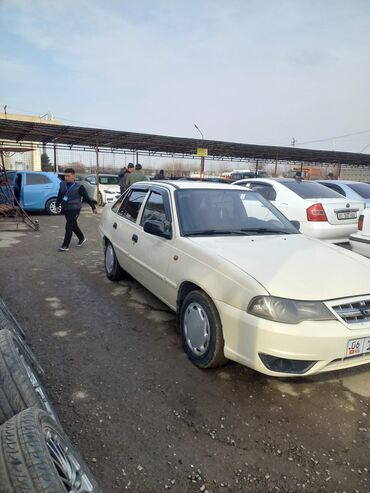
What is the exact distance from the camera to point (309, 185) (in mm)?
6992

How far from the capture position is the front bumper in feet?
7.80

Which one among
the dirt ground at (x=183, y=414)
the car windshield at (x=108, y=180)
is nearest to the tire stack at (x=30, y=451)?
the dirt ground at (x=183, y=414)

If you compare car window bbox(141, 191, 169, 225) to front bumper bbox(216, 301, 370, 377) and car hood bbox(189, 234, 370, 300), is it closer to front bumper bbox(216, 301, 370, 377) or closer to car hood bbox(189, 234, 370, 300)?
car hood bbox(189, 234, 370, 300)

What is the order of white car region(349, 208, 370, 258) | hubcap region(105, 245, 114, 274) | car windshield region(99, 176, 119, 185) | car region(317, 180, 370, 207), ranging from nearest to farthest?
white car region(349, 208, 370, 258)
hubcap region(105, 245, 114, 274)
car region(317, 180, 370, 207)
car windshield region(99, 176, 119, 185)

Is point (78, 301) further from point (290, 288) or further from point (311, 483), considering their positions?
point (311, 483)

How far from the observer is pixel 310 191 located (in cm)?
673

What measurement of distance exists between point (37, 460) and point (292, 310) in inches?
68.7

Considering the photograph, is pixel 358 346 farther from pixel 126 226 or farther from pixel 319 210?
pixel 319 210

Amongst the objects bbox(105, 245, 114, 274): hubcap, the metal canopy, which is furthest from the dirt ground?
the metal canopy

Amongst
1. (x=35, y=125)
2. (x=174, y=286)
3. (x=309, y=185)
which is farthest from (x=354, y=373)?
(x=35, y=125)

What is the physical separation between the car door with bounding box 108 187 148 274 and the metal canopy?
10326 millimetres

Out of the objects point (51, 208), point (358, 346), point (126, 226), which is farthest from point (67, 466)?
point (51, 208)

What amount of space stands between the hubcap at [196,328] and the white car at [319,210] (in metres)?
3.73

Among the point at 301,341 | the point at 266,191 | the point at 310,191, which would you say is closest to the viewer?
the point at 301,341
